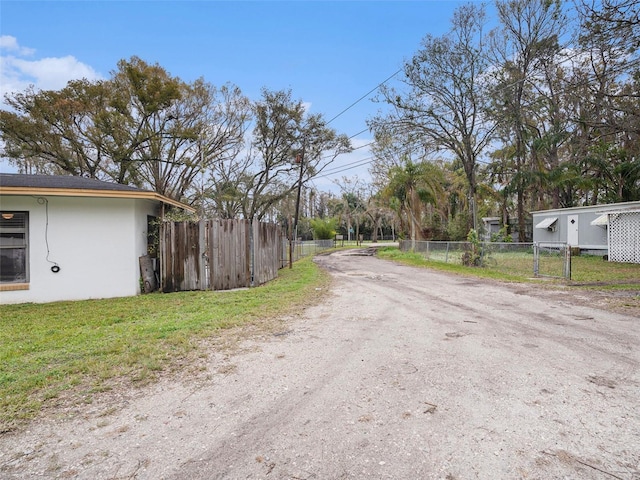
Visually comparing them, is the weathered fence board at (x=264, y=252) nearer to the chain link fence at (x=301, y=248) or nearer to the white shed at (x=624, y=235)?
the chain link fence at (x=301, y=248)

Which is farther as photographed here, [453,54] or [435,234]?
[435,234]

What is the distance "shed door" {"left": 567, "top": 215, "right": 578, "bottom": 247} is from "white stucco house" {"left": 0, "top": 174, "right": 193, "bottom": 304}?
66.9 ft

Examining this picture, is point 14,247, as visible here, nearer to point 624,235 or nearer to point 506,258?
point 506,258

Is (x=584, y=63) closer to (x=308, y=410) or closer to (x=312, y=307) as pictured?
(x=312, y=307)

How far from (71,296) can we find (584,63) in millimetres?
18615

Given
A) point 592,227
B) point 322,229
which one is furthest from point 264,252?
point 322,229

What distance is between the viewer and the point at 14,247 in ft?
24.8

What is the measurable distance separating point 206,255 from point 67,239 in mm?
2996

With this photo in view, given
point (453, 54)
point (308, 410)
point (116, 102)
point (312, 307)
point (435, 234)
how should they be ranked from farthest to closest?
point (435, 234)
point (116, 102)
point (453, 54)
point (312, 307)
point (308, 410)

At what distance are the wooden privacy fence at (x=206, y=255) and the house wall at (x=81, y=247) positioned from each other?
701 millimetres

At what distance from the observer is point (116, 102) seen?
17.8 meters

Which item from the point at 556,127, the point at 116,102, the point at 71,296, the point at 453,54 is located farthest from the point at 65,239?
the point at 556,127

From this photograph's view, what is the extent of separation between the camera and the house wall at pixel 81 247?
302 inches

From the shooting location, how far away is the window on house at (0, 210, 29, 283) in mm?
7488
